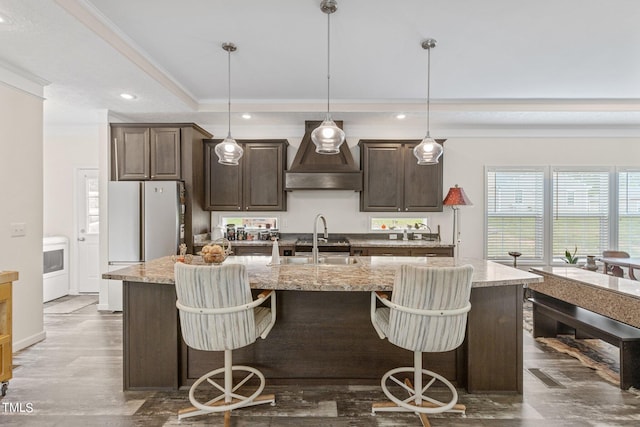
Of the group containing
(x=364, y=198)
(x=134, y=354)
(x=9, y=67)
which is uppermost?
(x=9, y=67)

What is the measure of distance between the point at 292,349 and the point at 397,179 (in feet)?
10.4

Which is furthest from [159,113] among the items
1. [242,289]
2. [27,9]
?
[242,289]

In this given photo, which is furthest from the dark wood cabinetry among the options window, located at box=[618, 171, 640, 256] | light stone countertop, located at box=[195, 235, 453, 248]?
window, located at box=[618, 171, 640, 256]

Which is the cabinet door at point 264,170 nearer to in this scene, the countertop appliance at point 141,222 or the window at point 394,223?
the countertop appliance at point 141,222

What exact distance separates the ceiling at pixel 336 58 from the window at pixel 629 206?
115 centimetres

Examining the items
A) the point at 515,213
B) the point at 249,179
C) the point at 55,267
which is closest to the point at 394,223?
the point at 515,213

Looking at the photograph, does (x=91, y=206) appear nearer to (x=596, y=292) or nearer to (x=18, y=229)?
(x=18, y=229)

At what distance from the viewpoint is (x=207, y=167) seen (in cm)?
497

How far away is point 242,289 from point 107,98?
11.2ft

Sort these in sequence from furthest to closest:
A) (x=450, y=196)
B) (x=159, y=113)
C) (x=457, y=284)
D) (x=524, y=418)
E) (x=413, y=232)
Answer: (x=413, y=232) < (x=450, y=196) < (x=159, y=113) < (x=524, y=418) < (x=457, y=284)

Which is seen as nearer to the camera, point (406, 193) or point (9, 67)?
point (9, 67)

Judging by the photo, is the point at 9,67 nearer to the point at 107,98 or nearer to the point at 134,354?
the point at 107,98

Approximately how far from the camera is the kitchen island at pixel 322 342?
2.40 m

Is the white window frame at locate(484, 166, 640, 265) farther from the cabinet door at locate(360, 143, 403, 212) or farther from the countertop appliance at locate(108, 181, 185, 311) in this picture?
the countertop appliance at locate(108, 181, 185, 311)
